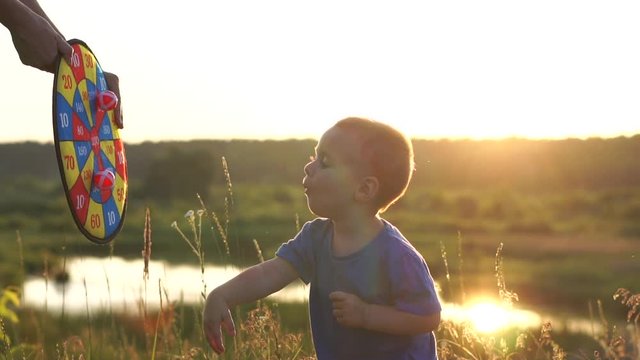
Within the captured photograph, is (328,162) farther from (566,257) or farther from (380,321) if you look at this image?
(566,257)

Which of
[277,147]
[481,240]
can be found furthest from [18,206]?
[481,240]

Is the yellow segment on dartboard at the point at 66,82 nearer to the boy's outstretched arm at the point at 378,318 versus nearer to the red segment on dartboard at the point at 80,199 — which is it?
the red segment on dartboard at the point at 80,199

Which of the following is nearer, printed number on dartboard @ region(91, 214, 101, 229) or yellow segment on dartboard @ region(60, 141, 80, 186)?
yellow segment on dartboard @ region(60, 141, 80, 186)

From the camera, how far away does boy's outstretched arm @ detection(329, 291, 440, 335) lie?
3424 mm

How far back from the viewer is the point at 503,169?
71688 mm

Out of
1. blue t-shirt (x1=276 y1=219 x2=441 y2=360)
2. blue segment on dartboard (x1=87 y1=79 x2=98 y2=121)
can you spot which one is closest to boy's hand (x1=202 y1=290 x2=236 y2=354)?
blue t-shirt (x1=276 y1=219 x2=441 y2=360)

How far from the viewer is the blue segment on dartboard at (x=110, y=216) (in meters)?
4.38

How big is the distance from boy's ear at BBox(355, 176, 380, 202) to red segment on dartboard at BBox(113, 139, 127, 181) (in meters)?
1.48

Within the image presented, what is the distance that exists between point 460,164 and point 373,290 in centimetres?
6692

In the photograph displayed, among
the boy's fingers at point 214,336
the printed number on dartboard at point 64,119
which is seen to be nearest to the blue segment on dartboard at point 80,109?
the printed number on dartboard at point 64,119

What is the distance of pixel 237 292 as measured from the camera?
3.67 m

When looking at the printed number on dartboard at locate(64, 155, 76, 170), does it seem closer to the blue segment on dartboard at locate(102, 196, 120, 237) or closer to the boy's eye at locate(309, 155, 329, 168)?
the blue segment on dartboard at locate(102, 196, 120, 237)

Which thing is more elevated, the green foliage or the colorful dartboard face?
the colorful dartboard face

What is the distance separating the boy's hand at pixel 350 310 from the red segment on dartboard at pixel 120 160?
5.01 ft
